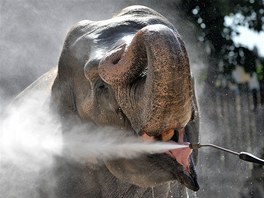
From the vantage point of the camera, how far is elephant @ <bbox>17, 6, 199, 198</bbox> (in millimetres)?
2223

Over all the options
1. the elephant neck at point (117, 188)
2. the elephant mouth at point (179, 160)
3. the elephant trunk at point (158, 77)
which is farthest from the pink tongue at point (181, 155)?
the elephant neck at point (117, 188)

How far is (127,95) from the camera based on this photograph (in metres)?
2.50

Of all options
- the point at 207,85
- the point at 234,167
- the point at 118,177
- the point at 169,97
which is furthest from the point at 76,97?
the point at 207,85

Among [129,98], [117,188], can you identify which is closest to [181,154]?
[129,98]

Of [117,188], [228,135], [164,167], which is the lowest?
[228,135]

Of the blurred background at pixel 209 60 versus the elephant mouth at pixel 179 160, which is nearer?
the elephant mouth at pixel 179 160

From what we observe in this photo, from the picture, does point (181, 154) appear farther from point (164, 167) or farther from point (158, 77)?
point (158, 77)

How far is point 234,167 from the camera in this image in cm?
550

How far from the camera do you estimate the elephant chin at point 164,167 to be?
2432 mm

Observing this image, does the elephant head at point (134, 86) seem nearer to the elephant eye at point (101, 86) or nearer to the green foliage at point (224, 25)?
the elephant eye at point (101, 86)

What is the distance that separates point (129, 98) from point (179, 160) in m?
0.24

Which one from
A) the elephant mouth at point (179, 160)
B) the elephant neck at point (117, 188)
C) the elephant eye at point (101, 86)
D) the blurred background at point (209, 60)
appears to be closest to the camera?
the elephant mouth at point (179, 160)

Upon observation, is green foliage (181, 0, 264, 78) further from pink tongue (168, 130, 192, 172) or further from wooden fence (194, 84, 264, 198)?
pink tongue (168, 130, 192, 172)

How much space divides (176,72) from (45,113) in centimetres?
114
